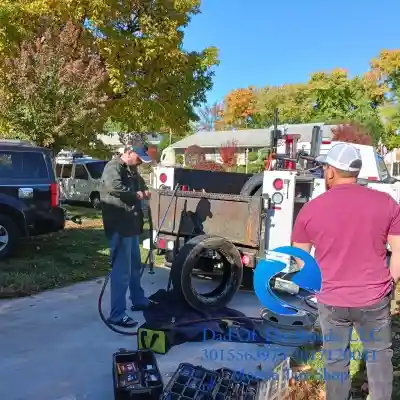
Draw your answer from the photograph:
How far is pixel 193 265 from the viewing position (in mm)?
5336

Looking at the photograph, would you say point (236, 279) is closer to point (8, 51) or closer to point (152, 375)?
point (152, 375)

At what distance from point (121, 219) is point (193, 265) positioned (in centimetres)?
102

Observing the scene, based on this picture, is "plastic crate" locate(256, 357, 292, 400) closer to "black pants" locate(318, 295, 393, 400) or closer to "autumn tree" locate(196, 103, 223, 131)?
"black pants" locate(318, 295, 393, 400)

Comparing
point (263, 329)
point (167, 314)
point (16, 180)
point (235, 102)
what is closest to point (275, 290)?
Result: point (263, 329)

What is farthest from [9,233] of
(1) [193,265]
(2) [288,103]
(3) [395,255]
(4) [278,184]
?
(2) [288,103]

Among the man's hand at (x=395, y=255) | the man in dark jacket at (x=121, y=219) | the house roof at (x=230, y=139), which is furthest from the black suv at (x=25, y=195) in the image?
the house roof at (x=230, y=139)

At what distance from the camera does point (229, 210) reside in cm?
589

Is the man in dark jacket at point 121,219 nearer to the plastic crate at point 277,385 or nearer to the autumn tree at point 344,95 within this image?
the plastic crate at point 277,385

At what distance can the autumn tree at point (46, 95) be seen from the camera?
38.8ft

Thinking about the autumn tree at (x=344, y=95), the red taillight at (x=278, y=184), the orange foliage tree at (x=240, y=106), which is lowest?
the red taillight at (x=278, y=184)

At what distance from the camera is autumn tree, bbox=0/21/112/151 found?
11.8 metres

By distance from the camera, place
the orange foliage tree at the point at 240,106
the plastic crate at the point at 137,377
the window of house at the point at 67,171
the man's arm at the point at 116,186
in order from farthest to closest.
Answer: the orange foliage tree at the point at 240,106 < the window of house at the point at 67,171 < the man's arm at the point at 116,186 < the plastic crate at the point at 137,377

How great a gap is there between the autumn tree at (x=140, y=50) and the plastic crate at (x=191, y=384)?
472 inches

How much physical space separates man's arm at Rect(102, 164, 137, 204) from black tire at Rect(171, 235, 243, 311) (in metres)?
0.90
